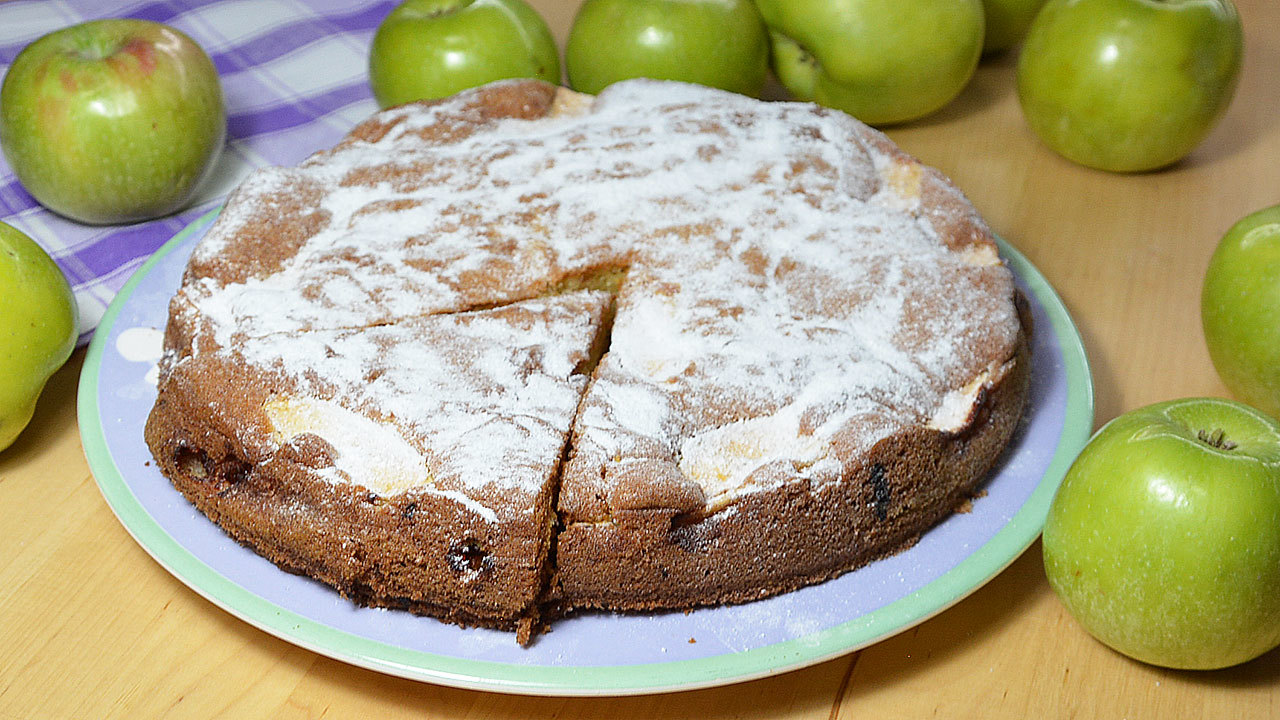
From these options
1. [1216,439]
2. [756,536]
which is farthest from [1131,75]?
[756,536]

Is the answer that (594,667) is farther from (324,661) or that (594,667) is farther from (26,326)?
(26,326)

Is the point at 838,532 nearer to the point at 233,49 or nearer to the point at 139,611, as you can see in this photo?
the point at 139,611

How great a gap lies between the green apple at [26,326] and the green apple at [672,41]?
0.89 m

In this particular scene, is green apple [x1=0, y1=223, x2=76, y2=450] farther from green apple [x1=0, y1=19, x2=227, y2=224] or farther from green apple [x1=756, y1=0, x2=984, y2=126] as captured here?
green apple [x1=756, y1=0, x2=984, y2=126]

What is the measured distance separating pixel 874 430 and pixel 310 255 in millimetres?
652

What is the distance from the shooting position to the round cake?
38.9 inches

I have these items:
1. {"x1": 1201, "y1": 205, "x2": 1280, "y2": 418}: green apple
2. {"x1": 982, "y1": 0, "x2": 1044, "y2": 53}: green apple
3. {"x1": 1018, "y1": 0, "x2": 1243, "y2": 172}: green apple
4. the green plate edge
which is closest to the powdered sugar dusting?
the green plate edge

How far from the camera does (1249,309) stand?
1.26 m

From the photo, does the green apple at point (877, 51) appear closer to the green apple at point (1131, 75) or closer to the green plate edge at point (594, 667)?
the green apple at point (1131, 75)

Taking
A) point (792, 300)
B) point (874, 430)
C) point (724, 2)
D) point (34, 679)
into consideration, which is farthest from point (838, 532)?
point (724, 2)

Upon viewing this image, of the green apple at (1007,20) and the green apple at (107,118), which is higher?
the green apple at (107,118)

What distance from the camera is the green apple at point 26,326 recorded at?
1.21m

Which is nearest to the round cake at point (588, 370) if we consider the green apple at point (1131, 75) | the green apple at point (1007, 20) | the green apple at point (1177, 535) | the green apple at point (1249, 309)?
the green apple at point (1177, 535)

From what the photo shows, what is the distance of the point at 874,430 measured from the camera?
1.04 meters
